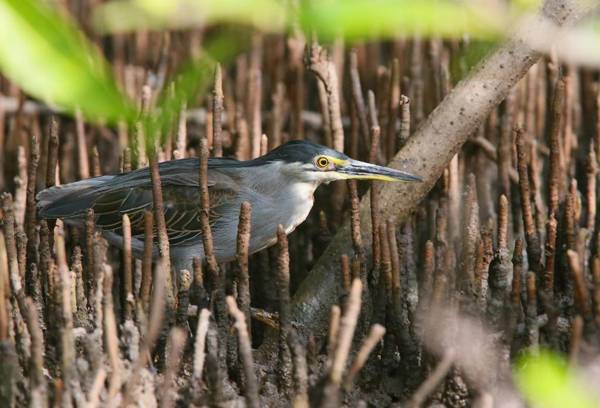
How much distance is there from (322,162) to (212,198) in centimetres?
43

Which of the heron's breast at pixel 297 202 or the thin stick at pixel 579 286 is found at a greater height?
the heron's breast at pixel 297 202

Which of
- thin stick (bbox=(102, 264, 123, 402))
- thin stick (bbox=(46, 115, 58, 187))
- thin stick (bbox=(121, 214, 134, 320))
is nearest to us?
thin stick (bbox=(102, 264, 123, 402))

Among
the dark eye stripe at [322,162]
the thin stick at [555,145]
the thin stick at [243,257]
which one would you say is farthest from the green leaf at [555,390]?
the dark eye stripe at [322,162]

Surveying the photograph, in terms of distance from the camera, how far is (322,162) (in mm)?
3238

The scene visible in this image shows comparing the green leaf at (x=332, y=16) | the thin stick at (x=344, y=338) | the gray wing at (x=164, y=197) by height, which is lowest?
the thin stick at (x=344, y=338)

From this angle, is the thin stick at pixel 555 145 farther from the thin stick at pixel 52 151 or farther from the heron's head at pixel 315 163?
the thin stick at pixel 52 151

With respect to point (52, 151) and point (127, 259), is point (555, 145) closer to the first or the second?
point (127, 259)

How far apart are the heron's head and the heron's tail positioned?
0.66 m

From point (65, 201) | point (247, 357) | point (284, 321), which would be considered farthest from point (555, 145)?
point (65, 201)

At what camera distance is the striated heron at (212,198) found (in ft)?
10.8

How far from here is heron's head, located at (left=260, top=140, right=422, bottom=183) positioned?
10.4 ft

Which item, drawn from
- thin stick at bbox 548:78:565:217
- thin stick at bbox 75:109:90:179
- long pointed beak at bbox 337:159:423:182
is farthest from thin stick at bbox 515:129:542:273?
thin stick at bbox 75:109:90:179

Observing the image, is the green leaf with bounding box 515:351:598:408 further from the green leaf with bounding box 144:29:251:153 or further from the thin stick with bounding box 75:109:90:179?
the thin stick with bounding box 75:109:90:179

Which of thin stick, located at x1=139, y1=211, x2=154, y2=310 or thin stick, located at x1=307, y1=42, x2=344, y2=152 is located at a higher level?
thin stick, located at x1=307, y1=42, x2=344, y2=152
